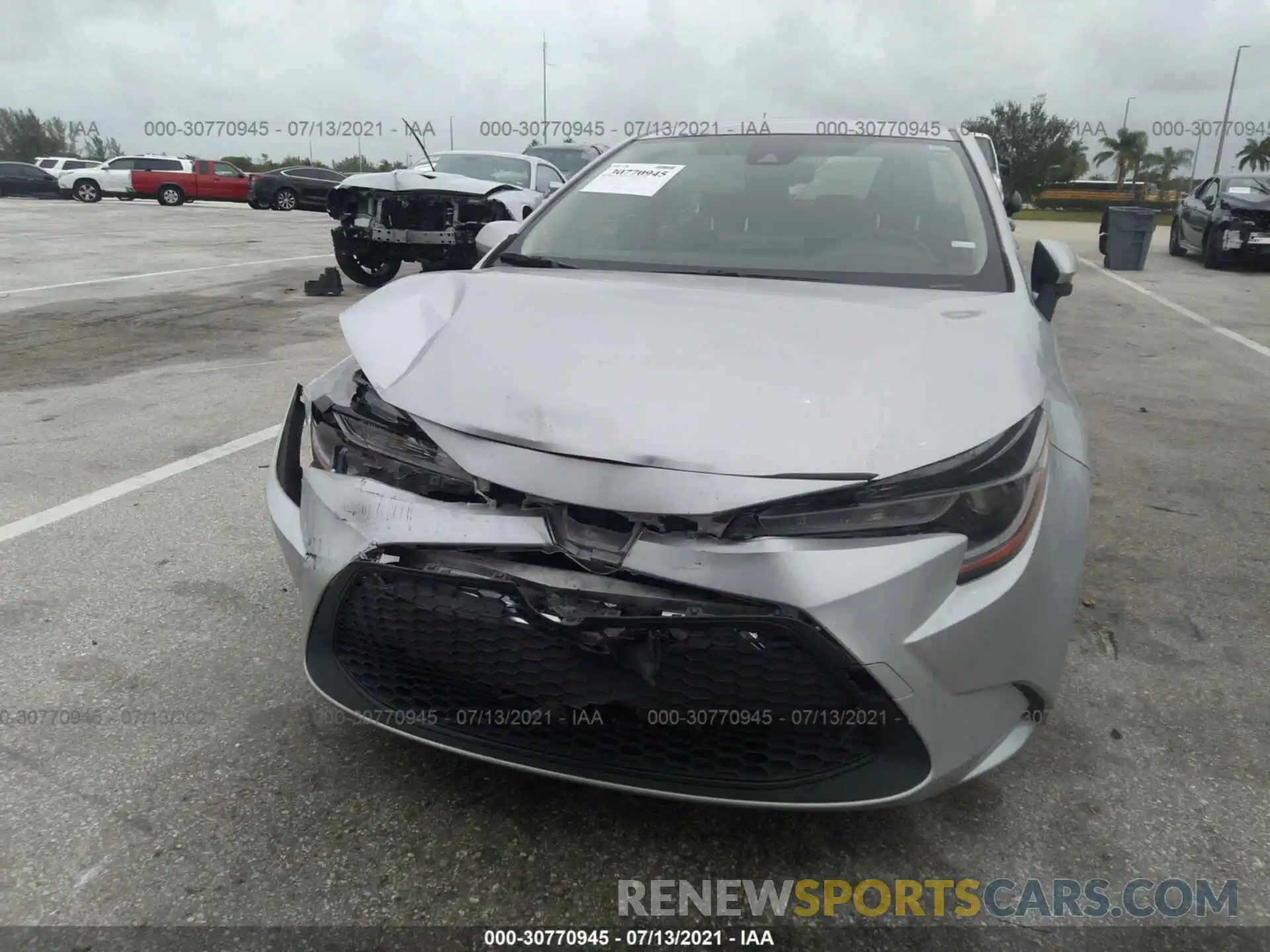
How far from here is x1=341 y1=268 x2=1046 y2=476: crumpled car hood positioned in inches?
63.4

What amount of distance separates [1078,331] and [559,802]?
7.81 m

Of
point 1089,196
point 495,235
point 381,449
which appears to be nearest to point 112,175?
point 495,235

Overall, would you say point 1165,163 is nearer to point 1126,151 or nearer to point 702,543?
point 1126,151

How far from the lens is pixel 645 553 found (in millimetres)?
1558

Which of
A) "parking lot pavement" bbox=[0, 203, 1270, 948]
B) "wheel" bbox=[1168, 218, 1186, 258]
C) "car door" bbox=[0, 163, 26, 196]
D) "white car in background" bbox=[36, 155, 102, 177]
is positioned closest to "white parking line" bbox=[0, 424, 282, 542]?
"parking lot pavement" bbox=[0, 203, 1270, 948]

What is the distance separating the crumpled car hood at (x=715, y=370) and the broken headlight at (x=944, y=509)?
4 cm

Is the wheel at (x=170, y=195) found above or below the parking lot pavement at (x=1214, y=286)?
above

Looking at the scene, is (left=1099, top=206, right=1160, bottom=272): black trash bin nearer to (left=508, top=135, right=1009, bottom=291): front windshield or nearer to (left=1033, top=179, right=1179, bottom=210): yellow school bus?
(left=508, top=135, right=1009, bottom=291): front windshield

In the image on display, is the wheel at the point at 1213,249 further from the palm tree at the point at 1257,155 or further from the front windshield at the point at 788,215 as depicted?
the palm tree at the point at 1257,155

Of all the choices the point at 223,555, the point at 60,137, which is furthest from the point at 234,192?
the point at 60,137

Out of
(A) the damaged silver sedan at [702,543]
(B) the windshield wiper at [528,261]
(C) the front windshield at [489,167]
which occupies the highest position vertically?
(C) the front windshield at [489,167]

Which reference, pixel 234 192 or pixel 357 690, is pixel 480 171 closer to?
pixel 357 690

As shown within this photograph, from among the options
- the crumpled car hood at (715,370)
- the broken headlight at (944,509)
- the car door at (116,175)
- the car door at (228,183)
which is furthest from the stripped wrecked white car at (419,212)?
the car door at (116,175)

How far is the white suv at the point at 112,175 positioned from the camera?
95.8 ft
